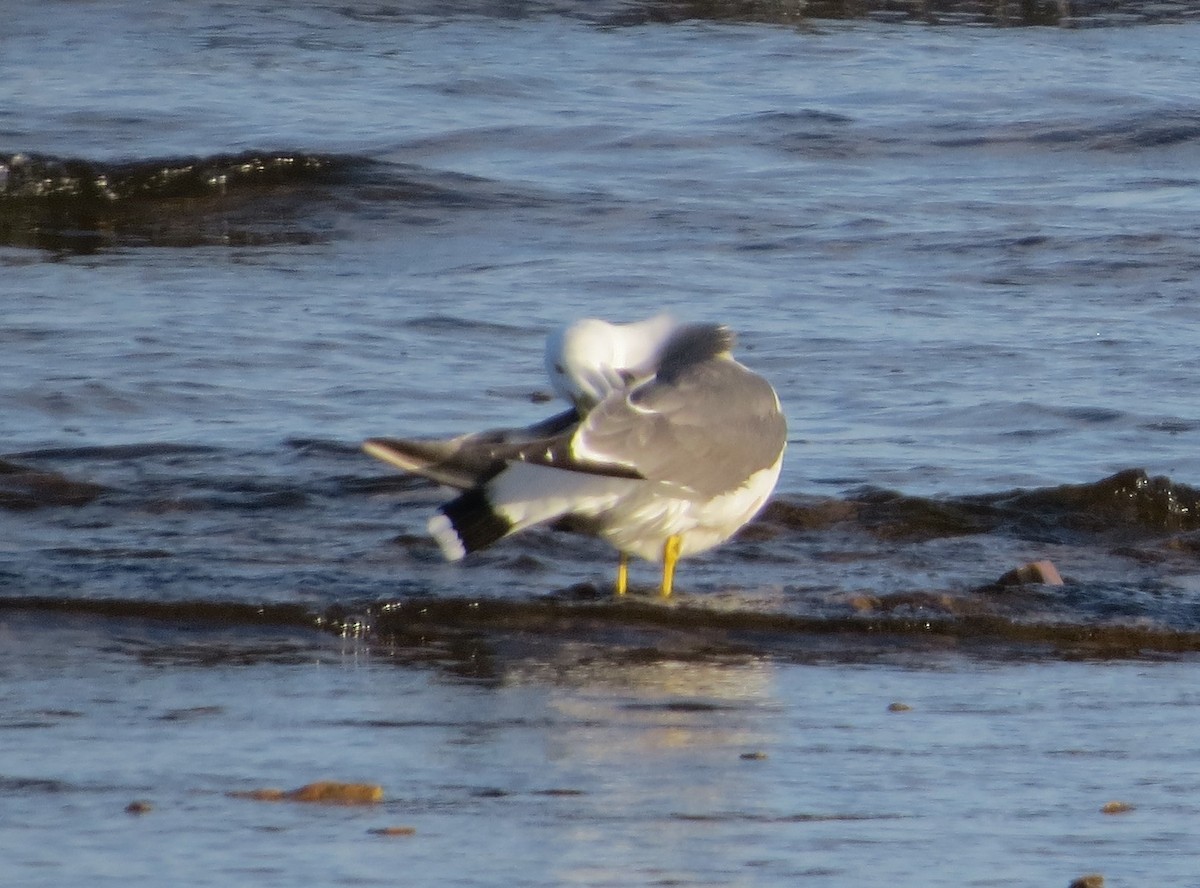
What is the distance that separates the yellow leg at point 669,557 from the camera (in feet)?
15.4

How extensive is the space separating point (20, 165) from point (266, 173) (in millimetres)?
1223

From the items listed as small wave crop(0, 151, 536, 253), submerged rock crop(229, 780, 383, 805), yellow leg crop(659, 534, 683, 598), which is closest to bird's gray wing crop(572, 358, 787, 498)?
yellow leg crop(659, 534, 683, 598)

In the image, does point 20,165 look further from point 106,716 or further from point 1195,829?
point 1195,829

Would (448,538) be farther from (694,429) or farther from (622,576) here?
(622,576)

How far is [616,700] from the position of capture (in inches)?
147

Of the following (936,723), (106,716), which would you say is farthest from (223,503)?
(936,723)

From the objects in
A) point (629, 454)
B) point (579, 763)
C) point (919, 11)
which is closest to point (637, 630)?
point (629, 454)

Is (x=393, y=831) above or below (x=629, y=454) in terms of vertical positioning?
below

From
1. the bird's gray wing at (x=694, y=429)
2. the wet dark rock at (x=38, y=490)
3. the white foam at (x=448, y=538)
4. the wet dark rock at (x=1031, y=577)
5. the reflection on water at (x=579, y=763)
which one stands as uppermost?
the bird's gray wing at (x=694, y=429)

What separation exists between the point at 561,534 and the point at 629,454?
113cm

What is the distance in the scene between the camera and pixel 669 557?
4.71m

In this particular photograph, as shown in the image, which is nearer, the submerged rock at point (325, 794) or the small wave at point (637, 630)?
the submerged rock at point (325, 794)

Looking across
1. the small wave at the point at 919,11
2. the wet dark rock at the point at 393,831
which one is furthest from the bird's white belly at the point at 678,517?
the small wave at the point at 919,11

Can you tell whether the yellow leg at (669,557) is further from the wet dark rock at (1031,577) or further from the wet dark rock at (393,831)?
the wet dark rock at (393,831)
